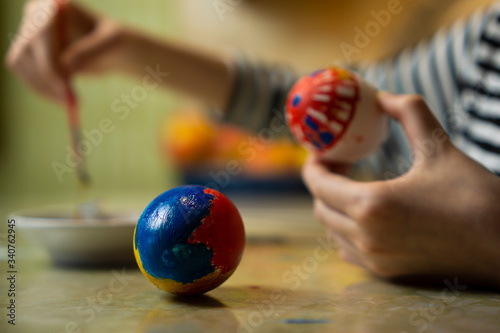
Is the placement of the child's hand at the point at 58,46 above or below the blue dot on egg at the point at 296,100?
above

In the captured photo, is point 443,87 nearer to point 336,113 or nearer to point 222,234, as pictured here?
point 336,113

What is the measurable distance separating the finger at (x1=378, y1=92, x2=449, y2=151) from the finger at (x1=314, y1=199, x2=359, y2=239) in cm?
13

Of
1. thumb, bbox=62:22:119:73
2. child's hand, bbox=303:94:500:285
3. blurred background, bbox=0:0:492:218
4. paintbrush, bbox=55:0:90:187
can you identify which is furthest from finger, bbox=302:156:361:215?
blurred background, bbox=0:0:492:218

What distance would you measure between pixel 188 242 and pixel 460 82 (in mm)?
854

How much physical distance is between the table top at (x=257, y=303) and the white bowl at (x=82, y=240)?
0.03m

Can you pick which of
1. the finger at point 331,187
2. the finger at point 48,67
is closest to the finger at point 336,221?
the finger at point 331,187

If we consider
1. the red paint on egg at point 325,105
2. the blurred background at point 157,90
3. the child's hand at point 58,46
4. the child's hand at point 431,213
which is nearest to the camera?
the child's hand at point 431,213

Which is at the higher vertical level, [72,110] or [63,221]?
[72,110]

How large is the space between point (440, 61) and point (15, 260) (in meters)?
1.00

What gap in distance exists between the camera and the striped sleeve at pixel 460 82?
0.92m

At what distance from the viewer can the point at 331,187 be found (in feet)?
2.21

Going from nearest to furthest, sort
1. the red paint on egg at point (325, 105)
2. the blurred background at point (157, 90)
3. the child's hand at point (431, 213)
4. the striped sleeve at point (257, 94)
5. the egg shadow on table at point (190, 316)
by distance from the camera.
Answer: the egg shadow on table at point (190, 316) < the child's hand at point (431, 213) < the red paint on egg at point (325, 105) < the striped sleeve at point (257, 94) < the blurred background at point (157, 90)

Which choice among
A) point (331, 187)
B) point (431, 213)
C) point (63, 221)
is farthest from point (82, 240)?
point (431, 213)

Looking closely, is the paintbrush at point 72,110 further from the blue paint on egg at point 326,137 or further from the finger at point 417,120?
the finger at point 417,120
